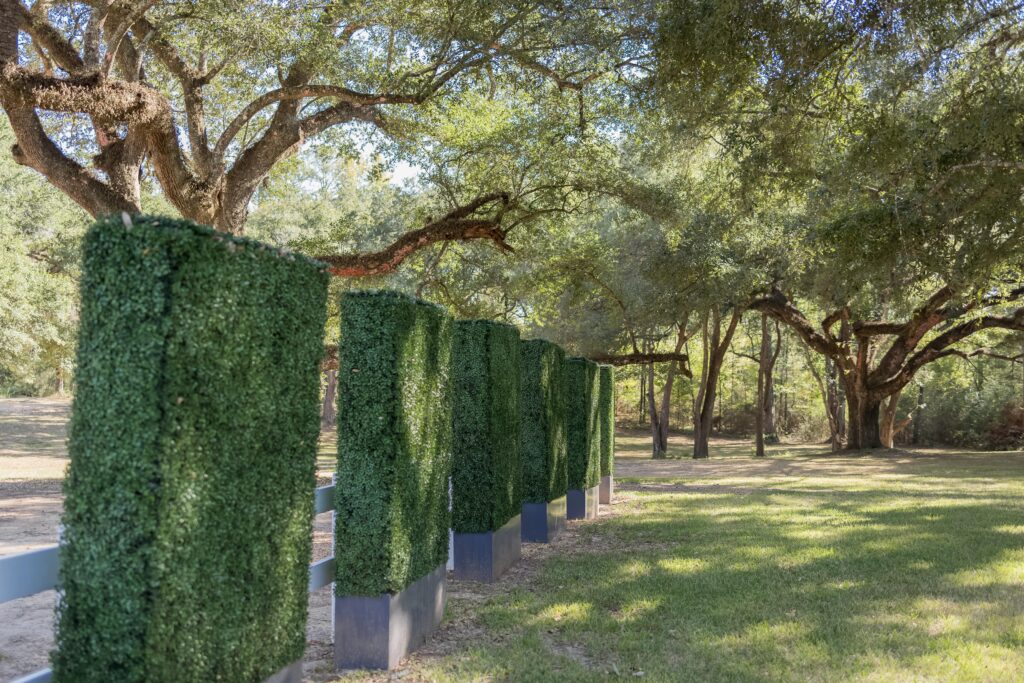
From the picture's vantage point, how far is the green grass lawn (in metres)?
4.93

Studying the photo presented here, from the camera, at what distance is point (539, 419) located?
30.6ft

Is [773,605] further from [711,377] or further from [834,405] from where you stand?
[834,405]

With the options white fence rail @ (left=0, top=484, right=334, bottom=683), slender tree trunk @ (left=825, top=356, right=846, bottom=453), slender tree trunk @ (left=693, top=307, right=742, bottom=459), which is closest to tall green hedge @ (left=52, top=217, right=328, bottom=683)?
white fence rail @ (left=0, top=484, right=334, bottom=683)

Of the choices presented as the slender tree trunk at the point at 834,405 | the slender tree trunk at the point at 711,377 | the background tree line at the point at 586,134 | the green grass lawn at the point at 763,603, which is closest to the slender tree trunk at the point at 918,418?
the slender tree trunk at the point at 834,405

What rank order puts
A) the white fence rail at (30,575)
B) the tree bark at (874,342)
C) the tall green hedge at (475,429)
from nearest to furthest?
the white fence rail at (30,575) → the tall green hedge at (475,429) → the tree bark at (874,342)

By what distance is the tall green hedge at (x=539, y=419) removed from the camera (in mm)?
9180

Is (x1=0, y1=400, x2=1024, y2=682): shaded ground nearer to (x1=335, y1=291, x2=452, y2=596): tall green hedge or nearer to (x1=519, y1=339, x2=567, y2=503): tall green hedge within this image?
(x1=335, y1=291, x2=452, y2=596): tall green hedge

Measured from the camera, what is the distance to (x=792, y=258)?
768 inches

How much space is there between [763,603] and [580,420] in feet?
16.6

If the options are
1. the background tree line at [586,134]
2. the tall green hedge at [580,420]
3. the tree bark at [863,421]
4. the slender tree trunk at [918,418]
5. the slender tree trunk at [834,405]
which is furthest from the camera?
the slender tree trunk at [918,418]

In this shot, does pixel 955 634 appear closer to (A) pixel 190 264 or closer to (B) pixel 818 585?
(B) pixel 818 585

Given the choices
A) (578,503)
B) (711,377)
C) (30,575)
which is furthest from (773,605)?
(711,377)

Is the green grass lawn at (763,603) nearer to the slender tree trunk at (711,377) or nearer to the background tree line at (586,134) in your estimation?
the background tree line at (586,134)

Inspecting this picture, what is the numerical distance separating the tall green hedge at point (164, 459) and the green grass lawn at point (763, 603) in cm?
208
